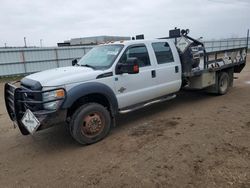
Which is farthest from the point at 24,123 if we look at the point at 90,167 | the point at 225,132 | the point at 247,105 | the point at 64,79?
the point at 247,105

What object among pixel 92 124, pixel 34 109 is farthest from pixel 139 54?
pixel 34 109

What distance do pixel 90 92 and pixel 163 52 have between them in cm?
246

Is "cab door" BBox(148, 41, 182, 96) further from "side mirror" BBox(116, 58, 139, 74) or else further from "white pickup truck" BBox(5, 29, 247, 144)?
"side mirror" BBox(116, 58, 139, 74)

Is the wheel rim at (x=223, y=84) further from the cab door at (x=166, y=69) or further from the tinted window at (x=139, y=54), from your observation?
the tinted window at (x=139, y=54)

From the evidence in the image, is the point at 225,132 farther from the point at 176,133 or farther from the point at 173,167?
the point at 173,167

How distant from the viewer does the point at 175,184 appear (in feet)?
10.3

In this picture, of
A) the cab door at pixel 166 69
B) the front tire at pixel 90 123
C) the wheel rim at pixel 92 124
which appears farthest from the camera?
the cab door at pixel 166 69

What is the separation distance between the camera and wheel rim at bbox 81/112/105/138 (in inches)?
176

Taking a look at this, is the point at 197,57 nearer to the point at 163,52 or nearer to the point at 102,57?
the point at 163,52

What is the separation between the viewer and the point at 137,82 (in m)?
5.29

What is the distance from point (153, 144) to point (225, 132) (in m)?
1.46

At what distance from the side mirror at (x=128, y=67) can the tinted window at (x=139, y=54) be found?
1.05ft

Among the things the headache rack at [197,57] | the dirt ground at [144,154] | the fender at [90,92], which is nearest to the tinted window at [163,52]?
the headache rack at [197,57]

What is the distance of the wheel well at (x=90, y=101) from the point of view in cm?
451
